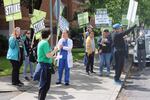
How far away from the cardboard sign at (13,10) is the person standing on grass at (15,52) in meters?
0.47

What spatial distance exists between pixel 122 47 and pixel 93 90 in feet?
6.67

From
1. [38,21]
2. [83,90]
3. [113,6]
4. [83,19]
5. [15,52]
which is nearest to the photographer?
[83,90]

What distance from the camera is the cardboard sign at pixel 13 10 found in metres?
13.6

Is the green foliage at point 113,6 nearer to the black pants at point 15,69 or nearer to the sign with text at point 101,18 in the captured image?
the sign with text at point 101,18

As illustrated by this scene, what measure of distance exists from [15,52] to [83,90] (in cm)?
230

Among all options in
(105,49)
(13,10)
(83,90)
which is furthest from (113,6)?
(83,90)

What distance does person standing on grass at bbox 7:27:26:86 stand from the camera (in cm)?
1321

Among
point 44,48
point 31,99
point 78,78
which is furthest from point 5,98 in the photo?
point 78,78

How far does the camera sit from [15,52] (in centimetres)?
1324

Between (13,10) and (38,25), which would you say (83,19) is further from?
(13,10)

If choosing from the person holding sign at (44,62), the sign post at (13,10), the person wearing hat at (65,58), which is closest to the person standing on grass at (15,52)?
the sign post at (13,10)

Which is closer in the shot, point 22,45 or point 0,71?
point 22,45

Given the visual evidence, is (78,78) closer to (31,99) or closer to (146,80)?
(146,80)

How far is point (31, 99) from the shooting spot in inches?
453
